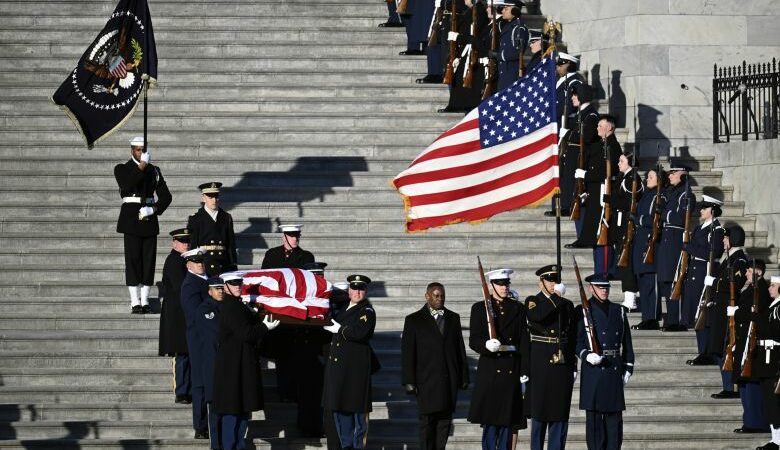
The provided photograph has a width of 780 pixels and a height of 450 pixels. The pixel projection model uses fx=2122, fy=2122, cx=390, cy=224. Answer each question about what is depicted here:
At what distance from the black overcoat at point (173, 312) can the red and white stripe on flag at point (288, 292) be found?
109 centimetres

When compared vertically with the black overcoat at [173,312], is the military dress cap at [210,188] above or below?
above

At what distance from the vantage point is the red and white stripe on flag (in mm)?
20547

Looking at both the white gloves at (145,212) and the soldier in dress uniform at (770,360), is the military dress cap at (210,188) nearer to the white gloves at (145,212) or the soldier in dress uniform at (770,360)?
the white gloves at (145,212)

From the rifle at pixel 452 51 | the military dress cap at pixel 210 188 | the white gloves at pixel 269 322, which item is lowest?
the white gloves at pixel 269 322

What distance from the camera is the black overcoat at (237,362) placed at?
20.2 m

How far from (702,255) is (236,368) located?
19.5 ft

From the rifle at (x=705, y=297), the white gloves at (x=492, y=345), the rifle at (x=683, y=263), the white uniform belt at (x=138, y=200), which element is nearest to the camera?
the white gloves at (x=492, y=345)

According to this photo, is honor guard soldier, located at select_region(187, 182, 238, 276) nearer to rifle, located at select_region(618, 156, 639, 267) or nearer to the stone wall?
rifle, located at select_region(618, 156, 639, 267)

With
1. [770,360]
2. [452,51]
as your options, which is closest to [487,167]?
[770,360]

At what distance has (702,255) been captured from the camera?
23469 mm

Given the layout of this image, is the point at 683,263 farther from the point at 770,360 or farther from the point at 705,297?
the point at 770,360

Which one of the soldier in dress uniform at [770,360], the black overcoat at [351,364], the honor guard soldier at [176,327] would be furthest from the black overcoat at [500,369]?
the honor guard soldier at [176,327]

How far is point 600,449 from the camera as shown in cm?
2031

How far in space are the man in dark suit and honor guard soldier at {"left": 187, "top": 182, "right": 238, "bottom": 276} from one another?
3129 mm
